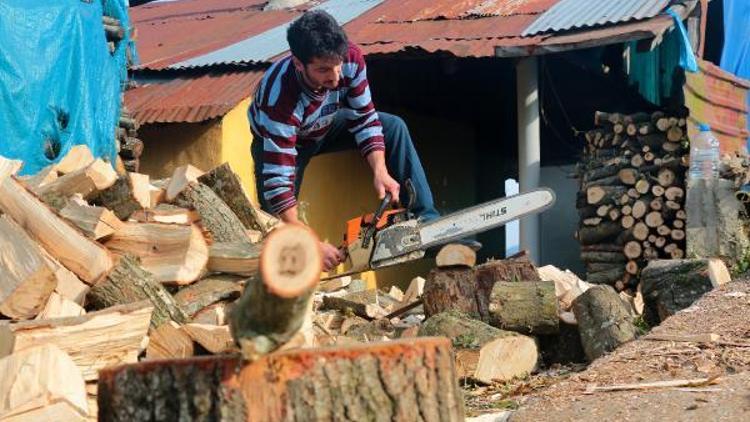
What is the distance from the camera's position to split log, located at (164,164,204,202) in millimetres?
7359

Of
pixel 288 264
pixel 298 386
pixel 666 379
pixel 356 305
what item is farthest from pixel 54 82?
→ pixel 288 264

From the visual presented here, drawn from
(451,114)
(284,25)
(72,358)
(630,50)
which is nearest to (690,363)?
(72,358)

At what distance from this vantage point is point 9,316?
18.1 feet

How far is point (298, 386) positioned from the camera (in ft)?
8.68

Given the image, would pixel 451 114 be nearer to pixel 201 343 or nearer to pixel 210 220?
pixel 210 220

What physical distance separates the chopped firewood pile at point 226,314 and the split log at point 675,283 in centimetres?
1

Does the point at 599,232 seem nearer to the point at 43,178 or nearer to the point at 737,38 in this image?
the point at 737,38

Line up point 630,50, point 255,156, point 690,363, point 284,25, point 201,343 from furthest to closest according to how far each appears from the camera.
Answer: point 284,25 → point 630,50 → point 255,156 → point 201,343 → point 690,363

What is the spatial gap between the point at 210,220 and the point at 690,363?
340 centimetres

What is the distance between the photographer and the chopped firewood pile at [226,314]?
104 inches

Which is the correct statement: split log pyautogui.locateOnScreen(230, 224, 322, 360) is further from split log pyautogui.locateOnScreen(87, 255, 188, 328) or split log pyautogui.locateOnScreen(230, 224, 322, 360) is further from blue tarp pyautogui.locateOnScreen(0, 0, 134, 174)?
blue tarp pyautogui.locateOnScreen(0, 0, 134, 174)

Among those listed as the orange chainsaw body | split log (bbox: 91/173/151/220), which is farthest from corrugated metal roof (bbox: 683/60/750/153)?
split log (bbox: 91/173/151/220)

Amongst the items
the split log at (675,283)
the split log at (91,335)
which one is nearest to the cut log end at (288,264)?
the split log at (91,335)

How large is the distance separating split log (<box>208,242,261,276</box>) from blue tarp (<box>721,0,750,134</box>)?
9.32 metres
